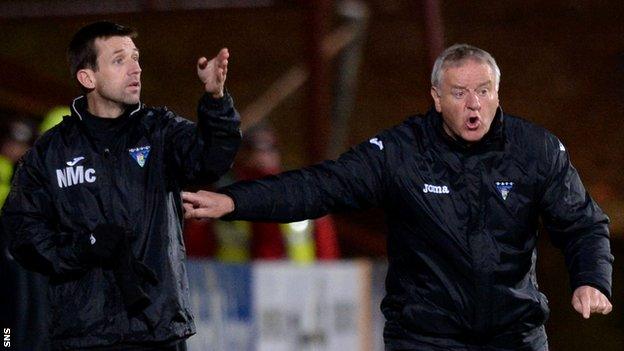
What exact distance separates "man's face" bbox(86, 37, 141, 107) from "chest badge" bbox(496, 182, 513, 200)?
1.32 m

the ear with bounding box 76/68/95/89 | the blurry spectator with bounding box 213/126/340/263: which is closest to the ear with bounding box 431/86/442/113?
the ear with bounding box 76/68/95/89

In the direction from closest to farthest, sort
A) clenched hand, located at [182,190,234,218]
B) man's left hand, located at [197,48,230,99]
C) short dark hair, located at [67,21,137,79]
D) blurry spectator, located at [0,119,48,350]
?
1. man's left hand, located at [197,48,230,99]
2. clenched hand, located at [182,190,234,218]
3. short dark hair, located at [67,21,137,79]
4. blurry spectator, located at [0,119,48,350]

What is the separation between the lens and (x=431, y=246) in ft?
17.1

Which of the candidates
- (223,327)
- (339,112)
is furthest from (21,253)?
(339,112)

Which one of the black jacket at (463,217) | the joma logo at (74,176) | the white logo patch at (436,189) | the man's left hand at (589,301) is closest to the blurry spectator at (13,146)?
the joma logo at (74,176)

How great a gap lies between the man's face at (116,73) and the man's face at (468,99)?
1.11m

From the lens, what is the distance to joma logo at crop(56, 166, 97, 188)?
5117 millimetres

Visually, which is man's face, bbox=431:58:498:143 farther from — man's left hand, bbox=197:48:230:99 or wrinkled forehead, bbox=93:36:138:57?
wrinkled forehead, bbox=93:36:138:57

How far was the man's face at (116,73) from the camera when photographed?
17.2 feet

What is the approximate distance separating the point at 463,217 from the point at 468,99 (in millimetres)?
423

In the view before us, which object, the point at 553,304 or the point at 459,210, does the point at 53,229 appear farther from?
the point at 553,304

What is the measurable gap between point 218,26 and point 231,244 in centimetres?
525

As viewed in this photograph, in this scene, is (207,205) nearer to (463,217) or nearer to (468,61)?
(463,217)

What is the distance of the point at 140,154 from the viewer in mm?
5156
